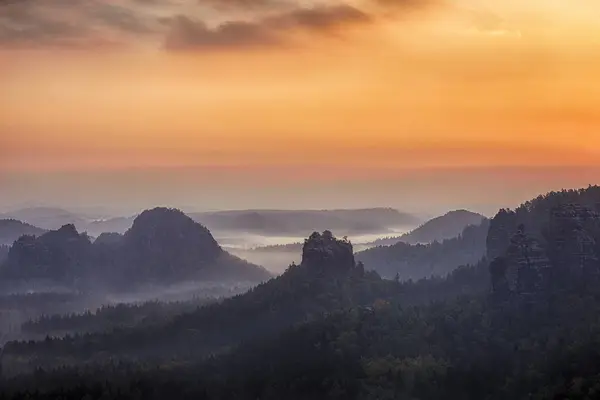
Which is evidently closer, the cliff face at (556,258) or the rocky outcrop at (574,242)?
the cliff face at (556,258)

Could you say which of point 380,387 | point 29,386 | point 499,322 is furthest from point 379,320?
point 29,386

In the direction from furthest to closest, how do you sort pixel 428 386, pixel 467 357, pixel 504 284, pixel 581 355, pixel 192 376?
pixel 504 284, pixel 192 376, pixel 467 357, pixel 428 386, pixel 581 355

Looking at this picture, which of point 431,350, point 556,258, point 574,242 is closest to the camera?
point 431,350

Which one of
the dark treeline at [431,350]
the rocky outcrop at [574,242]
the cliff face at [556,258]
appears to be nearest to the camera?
the dark treeline at [431,350]

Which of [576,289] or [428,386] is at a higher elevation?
[576,289]

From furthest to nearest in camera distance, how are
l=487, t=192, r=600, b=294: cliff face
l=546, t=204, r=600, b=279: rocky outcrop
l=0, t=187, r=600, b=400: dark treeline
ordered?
l=546, t=204, r=600, b=279: rocky outcrop < l=487, t=192, r=600, b=294: cliff face < l=0, t=187, r=600, b=400: dark treeline

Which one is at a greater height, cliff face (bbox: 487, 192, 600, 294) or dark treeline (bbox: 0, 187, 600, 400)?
cliff face (bbox: 487, 192, 600, 294)

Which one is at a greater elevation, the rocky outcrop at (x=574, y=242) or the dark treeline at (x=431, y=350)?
the rocky outcrop at (x=574, y=242)

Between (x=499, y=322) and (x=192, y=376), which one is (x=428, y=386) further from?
(x=192, y=376)

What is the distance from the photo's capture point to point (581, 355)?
426ft

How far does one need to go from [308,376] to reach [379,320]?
111 ft

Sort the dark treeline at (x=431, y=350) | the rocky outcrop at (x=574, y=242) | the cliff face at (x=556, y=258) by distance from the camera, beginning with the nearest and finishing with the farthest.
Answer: the dark treeline at (x=431, y=350), the cliff face at (x=556, y=258), the rocky outcrop at (x=574, y=242)

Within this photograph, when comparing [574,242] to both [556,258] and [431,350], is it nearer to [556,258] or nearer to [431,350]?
[556,258]

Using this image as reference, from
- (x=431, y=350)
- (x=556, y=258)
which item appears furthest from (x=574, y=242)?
(x=431, y=350)
